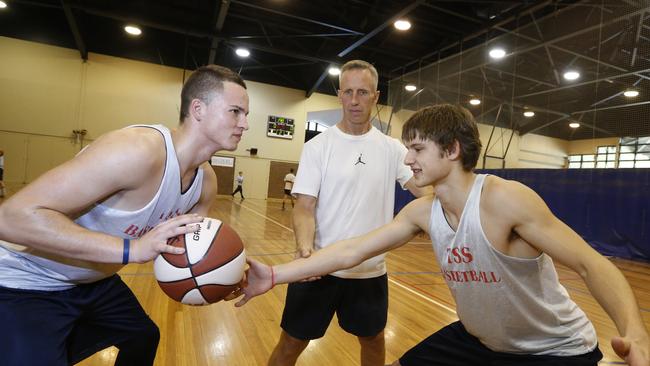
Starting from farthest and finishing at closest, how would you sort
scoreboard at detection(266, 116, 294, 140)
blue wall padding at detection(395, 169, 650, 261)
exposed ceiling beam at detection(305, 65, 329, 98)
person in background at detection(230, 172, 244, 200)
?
scoreboard at detection(266, 116, 294, 140) < person in background at detection(230, 172, 244, 200) < exposed ceiling beam at detection(305, 65, 329, 98) < blue wall padding at detection(395, 169, 650, 261)

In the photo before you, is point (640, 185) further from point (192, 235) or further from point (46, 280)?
point (46, 280)

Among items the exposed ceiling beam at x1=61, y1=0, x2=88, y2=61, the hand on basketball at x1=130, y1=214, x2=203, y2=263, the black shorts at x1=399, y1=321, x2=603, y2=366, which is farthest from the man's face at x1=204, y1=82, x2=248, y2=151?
the exposed ceiling beam at x1=61, y1=0, x2=88, y2=61

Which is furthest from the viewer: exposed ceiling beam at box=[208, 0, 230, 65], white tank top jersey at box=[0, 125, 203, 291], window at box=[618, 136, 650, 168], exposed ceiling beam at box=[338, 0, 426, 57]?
exposed ceiling beam at box=[208, 0, 230, 65]

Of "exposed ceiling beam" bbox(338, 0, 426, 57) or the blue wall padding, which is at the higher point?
"exposed ceiling beam" bbox(338, 0, 426, 57)

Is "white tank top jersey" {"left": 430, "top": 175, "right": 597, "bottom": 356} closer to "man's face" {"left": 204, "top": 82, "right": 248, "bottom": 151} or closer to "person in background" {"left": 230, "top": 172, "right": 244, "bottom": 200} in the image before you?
"man's face" {"left": 204, "top": 82, "right": 248, "bottom": 151}

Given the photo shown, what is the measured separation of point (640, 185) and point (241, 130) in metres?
7.28

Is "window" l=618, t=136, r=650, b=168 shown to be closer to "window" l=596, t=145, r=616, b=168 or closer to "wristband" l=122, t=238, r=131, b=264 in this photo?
"window" l=596, t=145, r=616, b=168

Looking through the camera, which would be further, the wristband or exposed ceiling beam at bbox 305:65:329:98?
exposed ceiling beam at bbox 305:65:329:98

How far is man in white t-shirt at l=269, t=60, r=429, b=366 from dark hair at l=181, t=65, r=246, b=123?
0.60 metres

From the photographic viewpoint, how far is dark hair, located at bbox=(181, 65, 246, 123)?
1.58 meters

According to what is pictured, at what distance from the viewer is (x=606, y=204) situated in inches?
269

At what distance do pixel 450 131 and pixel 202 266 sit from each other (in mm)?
1069

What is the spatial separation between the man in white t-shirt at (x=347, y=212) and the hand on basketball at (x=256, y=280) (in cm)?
22

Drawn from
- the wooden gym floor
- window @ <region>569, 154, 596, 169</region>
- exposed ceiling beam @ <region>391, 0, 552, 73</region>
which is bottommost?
the wooden gym floor
